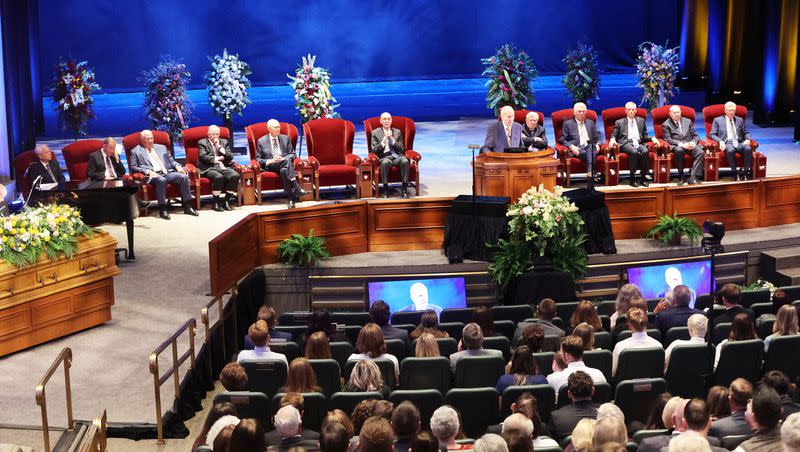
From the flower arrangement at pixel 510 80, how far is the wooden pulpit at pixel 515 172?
220 inches

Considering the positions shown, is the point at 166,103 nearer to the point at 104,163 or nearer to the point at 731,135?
the point at 104,163

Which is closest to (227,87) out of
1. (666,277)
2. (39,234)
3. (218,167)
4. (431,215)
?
(218,167)

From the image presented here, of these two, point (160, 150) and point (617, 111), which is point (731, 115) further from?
point (160, 150)

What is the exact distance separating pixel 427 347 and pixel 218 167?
7077 millimetres

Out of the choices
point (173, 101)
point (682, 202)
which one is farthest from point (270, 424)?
point (173, 101)

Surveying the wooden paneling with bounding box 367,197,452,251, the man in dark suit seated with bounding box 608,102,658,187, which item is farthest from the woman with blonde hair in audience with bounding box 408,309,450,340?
the man in dark suit seated with bounding box 608,102,658,187

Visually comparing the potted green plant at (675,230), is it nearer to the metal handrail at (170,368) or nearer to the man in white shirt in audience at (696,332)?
the man in white shirt in audience at (696,332)

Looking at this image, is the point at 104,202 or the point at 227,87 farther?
the point at 227,87

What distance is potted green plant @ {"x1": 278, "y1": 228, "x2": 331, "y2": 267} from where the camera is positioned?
11.5 m

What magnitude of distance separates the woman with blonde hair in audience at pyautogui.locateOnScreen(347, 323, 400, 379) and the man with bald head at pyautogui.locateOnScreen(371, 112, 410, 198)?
674 cm

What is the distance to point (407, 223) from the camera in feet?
40.2

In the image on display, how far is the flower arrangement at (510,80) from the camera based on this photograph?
18031 millimetres

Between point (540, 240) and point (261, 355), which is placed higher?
point (540, 240)

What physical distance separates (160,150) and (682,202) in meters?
6.33
